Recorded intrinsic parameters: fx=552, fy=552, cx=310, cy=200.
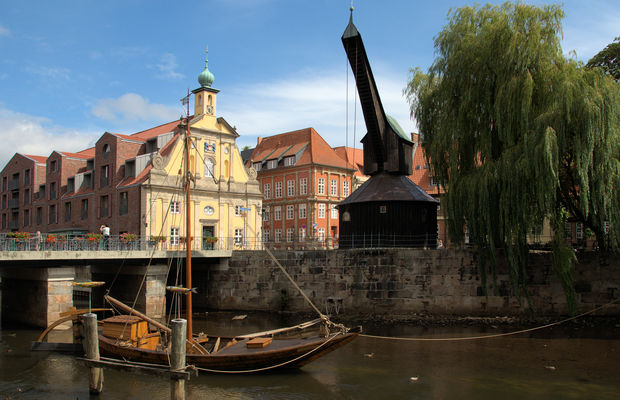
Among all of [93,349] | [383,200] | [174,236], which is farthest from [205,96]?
[93,349]

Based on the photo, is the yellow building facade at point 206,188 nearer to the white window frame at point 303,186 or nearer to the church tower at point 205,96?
the church tower at point 205,96

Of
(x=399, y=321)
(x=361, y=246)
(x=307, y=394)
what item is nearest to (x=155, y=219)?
(x=361, y=246)

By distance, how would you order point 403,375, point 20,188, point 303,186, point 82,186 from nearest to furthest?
point 403,375, point 82,186, point 20,188, point 303,186

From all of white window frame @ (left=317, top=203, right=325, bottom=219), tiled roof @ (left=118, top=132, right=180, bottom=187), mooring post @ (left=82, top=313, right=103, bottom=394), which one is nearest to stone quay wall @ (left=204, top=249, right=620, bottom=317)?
tiled roof @ (left=118, top=132, right=180, bottom=187)

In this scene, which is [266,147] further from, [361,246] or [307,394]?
[307,394]

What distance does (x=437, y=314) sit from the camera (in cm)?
2605

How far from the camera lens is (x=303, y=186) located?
56062 millimetres

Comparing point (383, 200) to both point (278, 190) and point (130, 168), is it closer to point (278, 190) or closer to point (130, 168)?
point (130, 168)

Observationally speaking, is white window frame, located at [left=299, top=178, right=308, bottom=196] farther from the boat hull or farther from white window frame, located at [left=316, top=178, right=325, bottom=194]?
the boat hull

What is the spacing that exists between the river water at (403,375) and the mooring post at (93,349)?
1.05 ft

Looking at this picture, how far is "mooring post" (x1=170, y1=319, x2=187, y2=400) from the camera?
12.9m

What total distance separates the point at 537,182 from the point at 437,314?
8466 mm

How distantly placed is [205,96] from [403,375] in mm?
28905

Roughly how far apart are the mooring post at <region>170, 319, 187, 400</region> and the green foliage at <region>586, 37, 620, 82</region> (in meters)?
26.8
